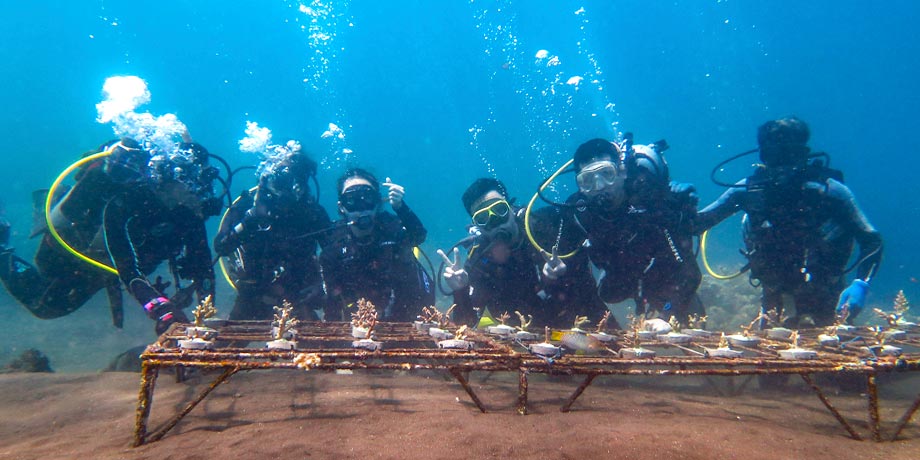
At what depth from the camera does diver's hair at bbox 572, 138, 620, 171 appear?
6.48 meters

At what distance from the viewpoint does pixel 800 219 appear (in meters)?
6.57

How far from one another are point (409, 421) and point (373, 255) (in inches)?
172

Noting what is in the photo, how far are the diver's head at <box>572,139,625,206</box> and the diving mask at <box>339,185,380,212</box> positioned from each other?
137 inches

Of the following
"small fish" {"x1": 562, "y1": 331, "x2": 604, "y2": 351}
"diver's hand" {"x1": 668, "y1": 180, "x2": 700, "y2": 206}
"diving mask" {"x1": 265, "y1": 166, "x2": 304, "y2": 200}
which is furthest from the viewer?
"diving mask" {"x1": 265, "y1": 166, "x2": 304, "y2": 200}

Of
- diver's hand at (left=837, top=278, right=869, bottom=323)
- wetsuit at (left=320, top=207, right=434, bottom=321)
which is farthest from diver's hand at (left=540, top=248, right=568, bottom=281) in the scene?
diver's hand at (left=837, top=278, right=869, bottom=323)

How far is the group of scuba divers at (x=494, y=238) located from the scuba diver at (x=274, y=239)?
0.03 m

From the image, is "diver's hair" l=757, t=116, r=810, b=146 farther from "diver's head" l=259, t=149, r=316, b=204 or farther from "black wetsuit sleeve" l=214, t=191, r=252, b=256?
"black wetsuit sleeve" l=214, t=191, r=252, b=256

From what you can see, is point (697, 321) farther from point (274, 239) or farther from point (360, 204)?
point (274, 239)

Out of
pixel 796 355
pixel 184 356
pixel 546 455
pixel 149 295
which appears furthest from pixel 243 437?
pixel 796 355

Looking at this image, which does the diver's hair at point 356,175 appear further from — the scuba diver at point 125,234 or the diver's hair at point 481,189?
the scuba diver at point 125,234

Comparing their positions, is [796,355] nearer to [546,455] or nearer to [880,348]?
[880,348]

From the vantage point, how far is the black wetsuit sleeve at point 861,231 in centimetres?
584

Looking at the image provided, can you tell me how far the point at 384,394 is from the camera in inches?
168

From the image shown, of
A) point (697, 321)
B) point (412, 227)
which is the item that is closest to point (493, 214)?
point (412, 227)
